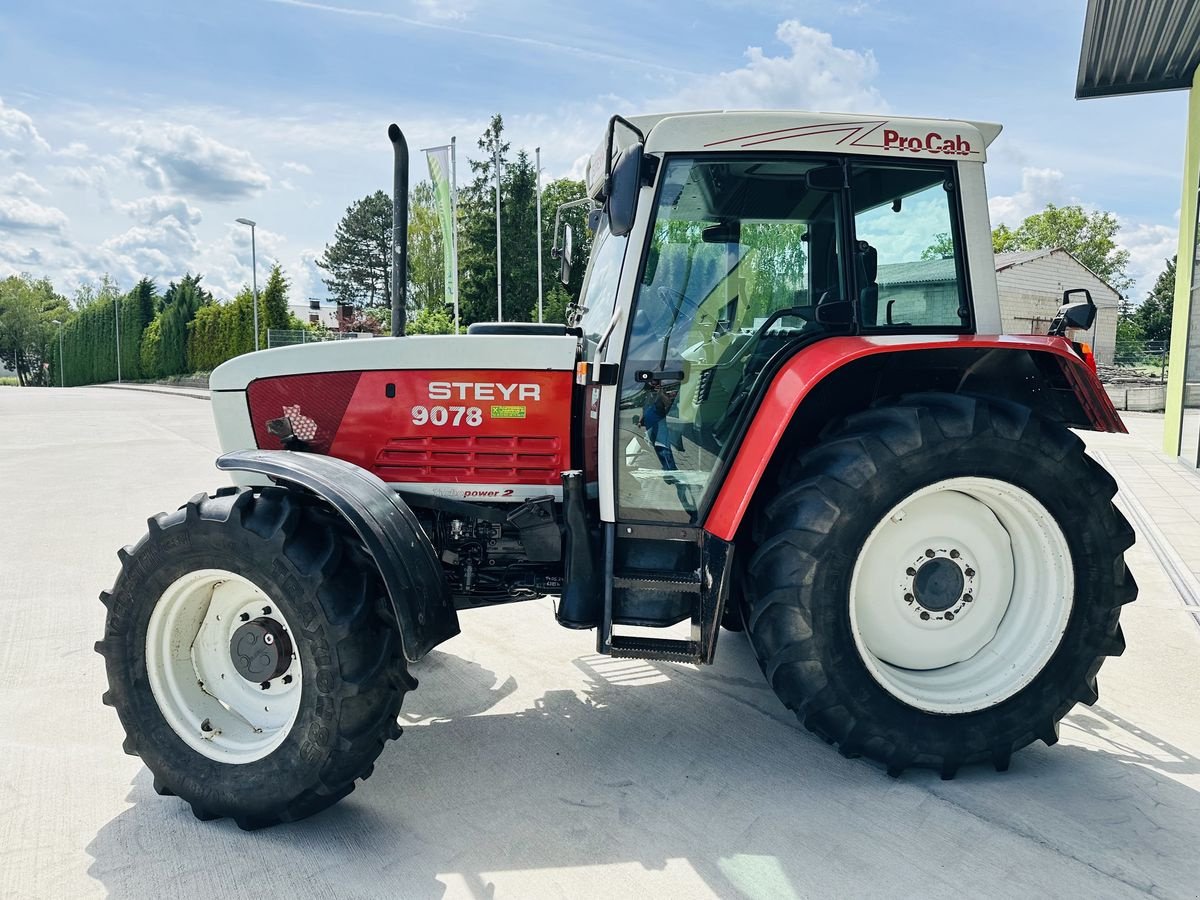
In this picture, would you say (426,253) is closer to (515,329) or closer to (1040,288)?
(1040,288)

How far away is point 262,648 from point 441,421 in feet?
3.43

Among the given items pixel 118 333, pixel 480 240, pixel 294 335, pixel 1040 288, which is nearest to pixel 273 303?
pixel 294 335

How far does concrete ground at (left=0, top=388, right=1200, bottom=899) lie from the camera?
254 centimetres

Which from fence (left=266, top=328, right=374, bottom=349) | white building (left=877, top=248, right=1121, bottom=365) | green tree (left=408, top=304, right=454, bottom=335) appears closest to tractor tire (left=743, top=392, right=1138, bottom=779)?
green tree (left=408, top=304, right=454, bottom=335)

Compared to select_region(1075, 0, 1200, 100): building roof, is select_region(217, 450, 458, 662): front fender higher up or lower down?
lower down

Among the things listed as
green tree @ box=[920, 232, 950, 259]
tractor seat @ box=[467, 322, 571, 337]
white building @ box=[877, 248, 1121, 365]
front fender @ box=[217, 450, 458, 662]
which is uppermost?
white building @ box=[877, 248, 1121, 365]

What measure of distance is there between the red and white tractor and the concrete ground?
0.20 metres

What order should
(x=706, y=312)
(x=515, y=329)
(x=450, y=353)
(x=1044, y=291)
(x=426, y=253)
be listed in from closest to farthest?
1. (x=706, y=312)
2. (x=450, y=353)
3. (x=515, y=329)
4. (x=1044, y=291)
5. (x=426, y=253)

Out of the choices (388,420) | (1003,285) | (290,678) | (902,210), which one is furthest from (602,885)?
(1003,285)

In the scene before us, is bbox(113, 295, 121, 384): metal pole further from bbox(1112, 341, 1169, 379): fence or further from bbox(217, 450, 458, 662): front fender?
bbox(217, 450, 458, 662): front fender

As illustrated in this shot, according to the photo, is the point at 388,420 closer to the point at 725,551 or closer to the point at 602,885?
the point at 725,551

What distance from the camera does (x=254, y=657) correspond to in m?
2.94

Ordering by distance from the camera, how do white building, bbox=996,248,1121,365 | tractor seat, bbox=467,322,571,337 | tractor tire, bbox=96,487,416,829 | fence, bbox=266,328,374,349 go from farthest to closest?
fence, bbox=266,328,374,349, white building, bbox=996,248,1121,365, tractor seat, bbox=467,322,571,337, tractor tire, bbox=96,487,416,829

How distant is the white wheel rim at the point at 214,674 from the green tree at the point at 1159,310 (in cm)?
5126
